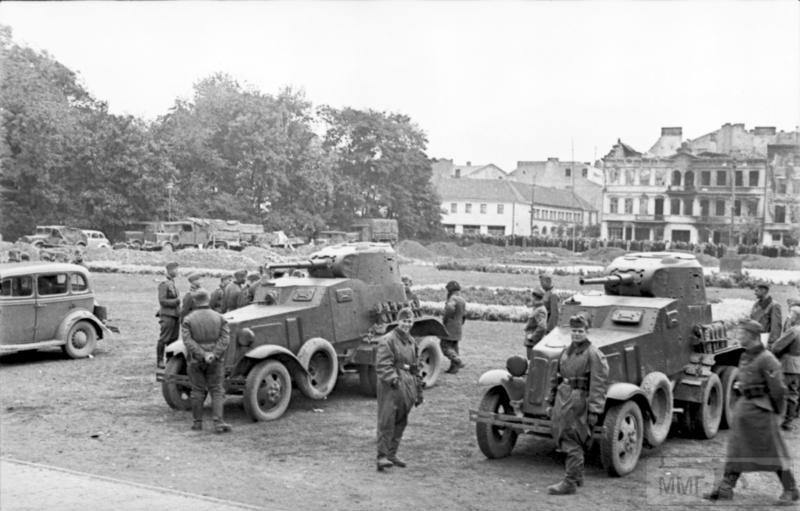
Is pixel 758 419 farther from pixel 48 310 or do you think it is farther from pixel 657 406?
pixel 48 310

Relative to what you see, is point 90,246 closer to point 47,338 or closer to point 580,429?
point 47,338

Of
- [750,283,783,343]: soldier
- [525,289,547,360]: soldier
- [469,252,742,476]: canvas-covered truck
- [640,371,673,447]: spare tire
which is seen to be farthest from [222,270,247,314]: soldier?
[750,283,783,343]: soldier

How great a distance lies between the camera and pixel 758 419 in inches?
314

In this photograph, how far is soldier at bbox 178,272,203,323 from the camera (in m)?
12.2

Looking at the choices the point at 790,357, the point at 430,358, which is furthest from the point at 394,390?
the point at 790,357

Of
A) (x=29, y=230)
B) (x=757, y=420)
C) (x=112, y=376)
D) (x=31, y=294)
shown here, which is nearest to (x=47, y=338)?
(x=31, y=294)

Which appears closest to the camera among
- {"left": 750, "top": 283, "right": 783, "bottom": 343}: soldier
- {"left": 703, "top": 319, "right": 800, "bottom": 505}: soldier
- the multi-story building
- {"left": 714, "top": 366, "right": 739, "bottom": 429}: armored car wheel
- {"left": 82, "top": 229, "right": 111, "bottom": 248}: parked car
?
{"left": 703, "top": 319, "right": 800, "bottom": 505}: soldier

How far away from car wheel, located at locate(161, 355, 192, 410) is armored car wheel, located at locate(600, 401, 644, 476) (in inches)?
208

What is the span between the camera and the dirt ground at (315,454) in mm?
8344

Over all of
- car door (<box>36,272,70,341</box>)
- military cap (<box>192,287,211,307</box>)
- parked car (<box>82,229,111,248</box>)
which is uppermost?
parked car (<box>82,229,111,248</box>)

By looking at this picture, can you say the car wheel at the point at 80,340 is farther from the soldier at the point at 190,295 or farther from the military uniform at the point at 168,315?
the soldier at the point at 190,295

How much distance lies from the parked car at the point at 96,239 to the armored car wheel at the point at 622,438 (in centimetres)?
3599

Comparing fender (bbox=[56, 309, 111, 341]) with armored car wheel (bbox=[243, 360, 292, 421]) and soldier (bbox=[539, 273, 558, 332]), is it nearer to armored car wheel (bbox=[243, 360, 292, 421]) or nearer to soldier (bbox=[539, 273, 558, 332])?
armored car wheel (bbox=[243, 360, 292, 421])

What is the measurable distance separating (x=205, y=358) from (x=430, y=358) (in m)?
4.70
